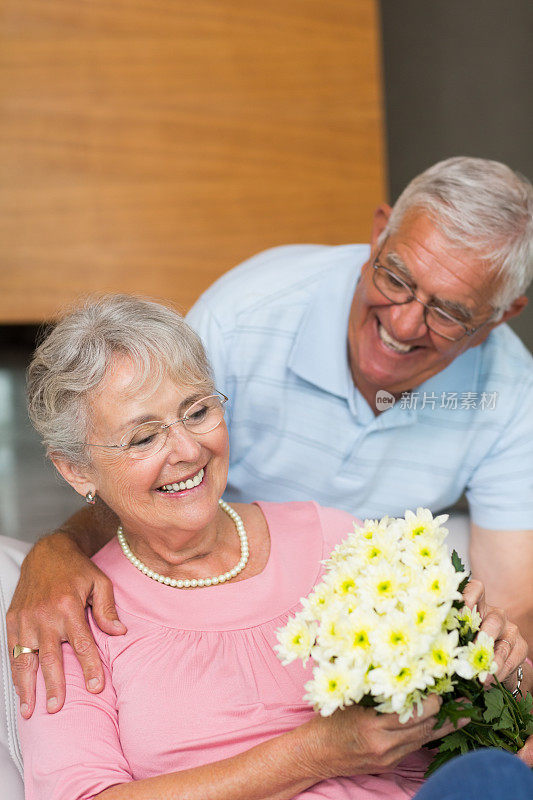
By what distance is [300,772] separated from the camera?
1.43 m

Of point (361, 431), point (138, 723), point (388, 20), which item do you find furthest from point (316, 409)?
point (388, 20)

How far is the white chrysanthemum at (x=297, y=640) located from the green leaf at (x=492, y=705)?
0.33m

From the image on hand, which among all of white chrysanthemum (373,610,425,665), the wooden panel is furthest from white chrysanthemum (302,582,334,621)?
the wooden panel

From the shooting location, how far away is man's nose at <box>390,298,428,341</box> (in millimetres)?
2047

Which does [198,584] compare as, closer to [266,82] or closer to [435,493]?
[435,493]

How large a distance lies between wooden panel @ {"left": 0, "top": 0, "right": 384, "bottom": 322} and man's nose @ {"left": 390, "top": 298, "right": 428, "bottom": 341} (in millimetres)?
3123

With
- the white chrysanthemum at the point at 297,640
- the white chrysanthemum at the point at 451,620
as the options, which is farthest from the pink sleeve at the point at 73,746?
the white chrysanthemum at the point at 451,620

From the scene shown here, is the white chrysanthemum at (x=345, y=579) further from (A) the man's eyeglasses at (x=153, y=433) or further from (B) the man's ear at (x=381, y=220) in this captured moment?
(B) the man's ear at (x=381, y=220)

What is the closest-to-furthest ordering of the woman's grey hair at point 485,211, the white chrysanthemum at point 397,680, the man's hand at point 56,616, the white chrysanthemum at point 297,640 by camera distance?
1. the white chrysanthemum at point 397,680
2. the white chrysanthemum at point 297,640
3. the man's hand at point 56,616
4. the woman's grey hair at point 485,211

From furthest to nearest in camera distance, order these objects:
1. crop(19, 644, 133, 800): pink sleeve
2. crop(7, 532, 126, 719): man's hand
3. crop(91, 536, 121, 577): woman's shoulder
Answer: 1. crop(91, 536, 121, 577): woman's shoulder
2. crop(7, 532, 126, 719): man's hand
3. crop(19, 644, 133, 800): pink sleeve

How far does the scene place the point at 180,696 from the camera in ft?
5.27

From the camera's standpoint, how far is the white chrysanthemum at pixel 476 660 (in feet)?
4.25

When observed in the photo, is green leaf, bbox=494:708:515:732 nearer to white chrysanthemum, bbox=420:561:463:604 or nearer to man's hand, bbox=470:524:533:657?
white chrysanthemum, bbox=420:561:463:604

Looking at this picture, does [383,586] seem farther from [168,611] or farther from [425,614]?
[168,611]
